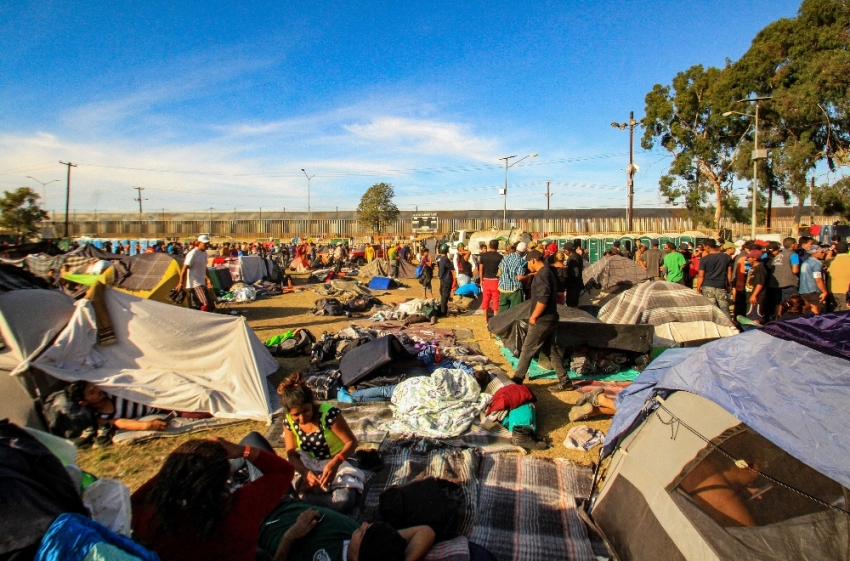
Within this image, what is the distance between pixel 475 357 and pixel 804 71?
24.2 meters

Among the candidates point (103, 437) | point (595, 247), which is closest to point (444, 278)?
point (103, 437)

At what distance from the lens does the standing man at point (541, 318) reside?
247 inches

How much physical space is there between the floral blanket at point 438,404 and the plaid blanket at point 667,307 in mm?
3330

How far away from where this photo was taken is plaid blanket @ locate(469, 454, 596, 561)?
3383 millimetres

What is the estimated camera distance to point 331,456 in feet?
12.6

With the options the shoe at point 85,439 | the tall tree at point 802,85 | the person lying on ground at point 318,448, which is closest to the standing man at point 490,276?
the person lying on ground at point 318,448

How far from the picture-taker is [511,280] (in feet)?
31.6

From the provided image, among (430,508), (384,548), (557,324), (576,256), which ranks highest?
(576,256)

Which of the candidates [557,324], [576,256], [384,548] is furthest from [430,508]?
[576,256]

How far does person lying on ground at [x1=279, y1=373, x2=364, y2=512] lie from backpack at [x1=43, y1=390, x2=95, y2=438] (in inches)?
113

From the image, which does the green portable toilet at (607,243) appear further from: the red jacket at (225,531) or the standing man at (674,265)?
the red jacket at (225,531)

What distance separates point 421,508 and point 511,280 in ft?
22.6

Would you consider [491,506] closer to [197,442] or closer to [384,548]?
[384,548]

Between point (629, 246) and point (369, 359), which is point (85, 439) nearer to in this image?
point (369, 359)
